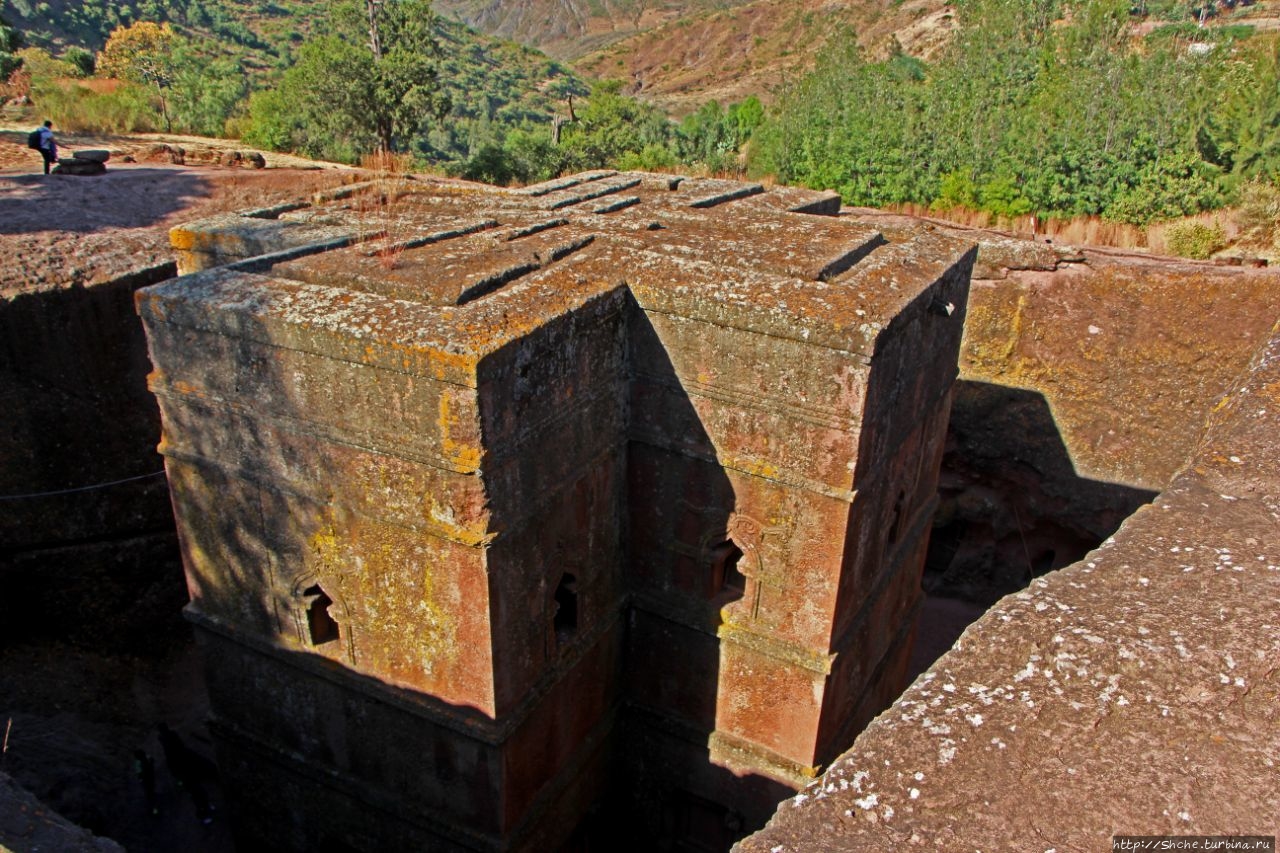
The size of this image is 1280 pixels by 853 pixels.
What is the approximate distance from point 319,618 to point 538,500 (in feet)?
6.16

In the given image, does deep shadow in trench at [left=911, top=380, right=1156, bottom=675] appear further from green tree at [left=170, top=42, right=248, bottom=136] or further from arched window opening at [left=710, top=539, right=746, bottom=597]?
green tree at [left=170, top=42, right=248, bottom=136]

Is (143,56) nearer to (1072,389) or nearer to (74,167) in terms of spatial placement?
(74,167)

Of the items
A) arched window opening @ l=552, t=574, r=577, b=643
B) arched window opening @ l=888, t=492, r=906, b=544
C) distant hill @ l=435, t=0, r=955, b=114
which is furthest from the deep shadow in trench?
distant hill @ l=435, t=0, r=955, b=114

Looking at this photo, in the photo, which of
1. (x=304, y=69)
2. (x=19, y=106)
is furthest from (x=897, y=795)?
(x=19, y=106)

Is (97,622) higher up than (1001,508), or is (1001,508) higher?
(1001,508)

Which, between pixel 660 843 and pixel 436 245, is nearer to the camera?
pixel 436 245

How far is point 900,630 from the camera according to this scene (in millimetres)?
8352

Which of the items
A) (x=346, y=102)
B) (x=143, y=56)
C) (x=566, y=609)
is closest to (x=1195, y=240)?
(x=566, y=609)

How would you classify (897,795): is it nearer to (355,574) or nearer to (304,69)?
(355,574)

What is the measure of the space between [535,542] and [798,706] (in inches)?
92.5

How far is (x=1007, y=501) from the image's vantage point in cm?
1211

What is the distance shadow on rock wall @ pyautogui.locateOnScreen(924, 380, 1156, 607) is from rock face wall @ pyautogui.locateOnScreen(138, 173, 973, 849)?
451cm

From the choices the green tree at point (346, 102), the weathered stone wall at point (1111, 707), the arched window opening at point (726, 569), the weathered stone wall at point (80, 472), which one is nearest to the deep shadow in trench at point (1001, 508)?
the arched window opening at point (726, 569)

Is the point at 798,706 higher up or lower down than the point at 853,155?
lower down
